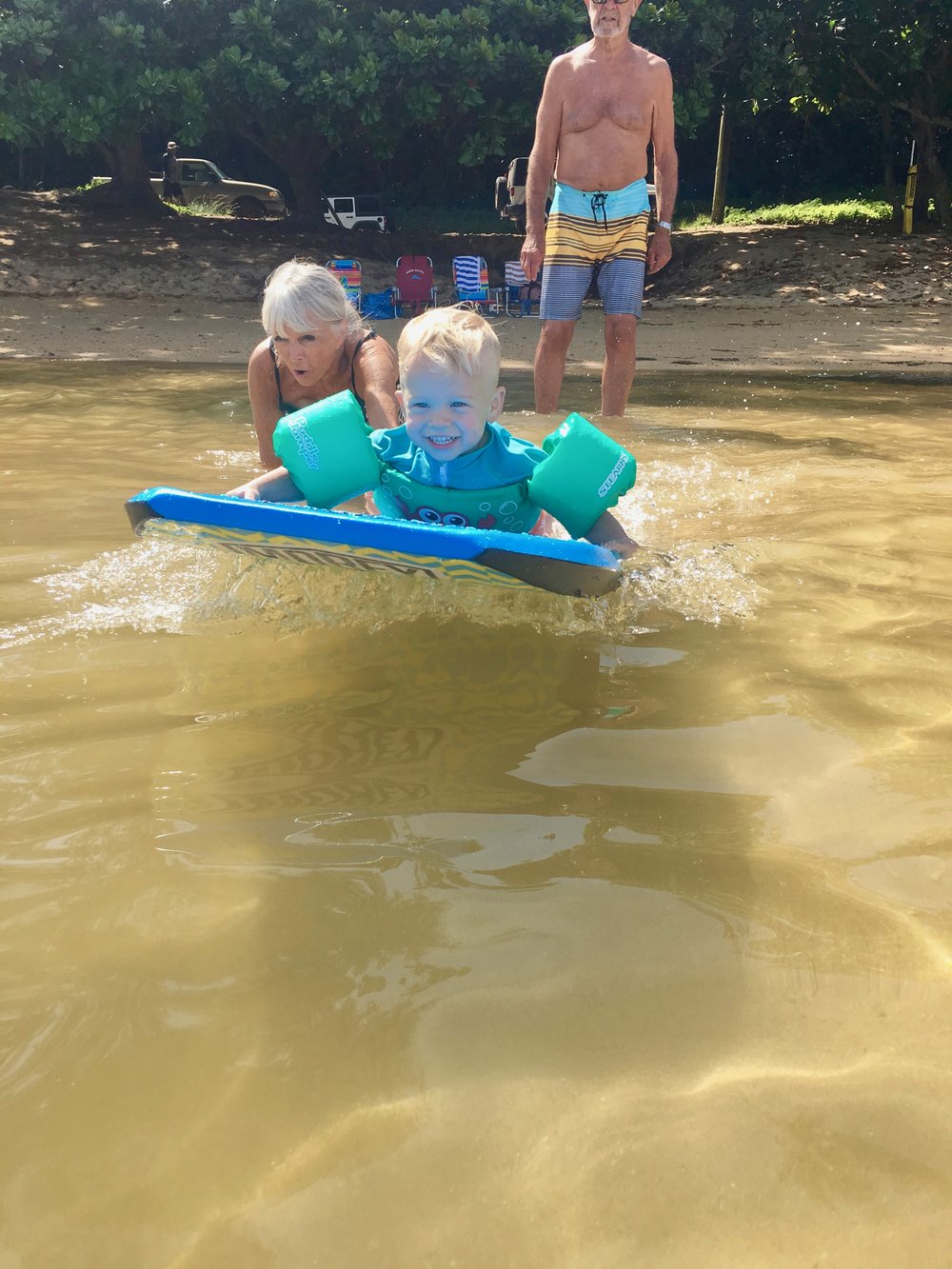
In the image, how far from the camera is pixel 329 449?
321cm

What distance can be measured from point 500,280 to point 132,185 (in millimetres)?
5515

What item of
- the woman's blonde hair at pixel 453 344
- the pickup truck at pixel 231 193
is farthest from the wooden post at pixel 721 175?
the woman's blonde hair at pixel 453 344

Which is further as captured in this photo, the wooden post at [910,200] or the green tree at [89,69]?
the wooden post at [910,200]

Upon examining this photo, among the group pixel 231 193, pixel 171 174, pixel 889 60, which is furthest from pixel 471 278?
pixel 231 193

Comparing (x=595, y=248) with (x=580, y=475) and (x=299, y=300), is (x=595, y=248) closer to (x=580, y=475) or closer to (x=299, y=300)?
(x=299, y=300)

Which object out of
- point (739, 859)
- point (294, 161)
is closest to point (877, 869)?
point (739, 859)

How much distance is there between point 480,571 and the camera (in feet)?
8.52

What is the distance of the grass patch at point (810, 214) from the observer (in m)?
17.0

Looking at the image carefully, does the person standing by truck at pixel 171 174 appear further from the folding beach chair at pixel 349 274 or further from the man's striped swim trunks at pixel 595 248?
the man's striped swim trunks at pixel 595 248

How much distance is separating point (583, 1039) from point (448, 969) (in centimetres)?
24

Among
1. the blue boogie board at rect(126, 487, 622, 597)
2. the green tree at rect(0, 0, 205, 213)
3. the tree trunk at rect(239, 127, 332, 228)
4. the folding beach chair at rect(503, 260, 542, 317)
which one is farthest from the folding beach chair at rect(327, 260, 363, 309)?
the blue boogie board at rect(126, 487, 622, 597)

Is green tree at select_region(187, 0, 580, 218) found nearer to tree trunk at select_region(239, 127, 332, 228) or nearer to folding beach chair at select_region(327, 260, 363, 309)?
tree trunk at select_region(239, 127, 332, 228)

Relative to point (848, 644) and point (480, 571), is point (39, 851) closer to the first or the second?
point (480, 571)

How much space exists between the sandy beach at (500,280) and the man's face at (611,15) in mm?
3620
